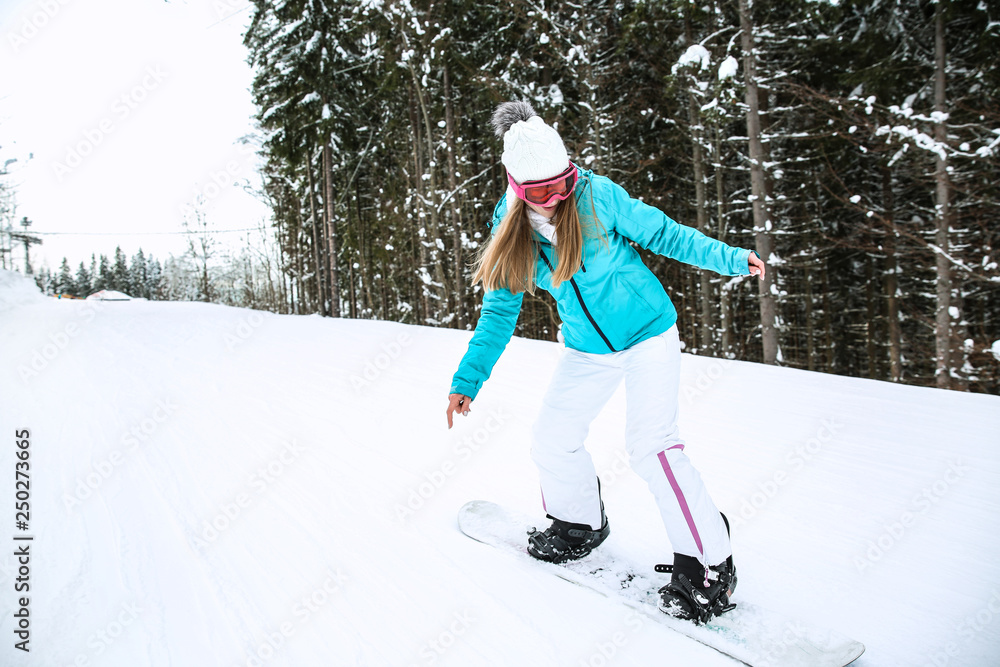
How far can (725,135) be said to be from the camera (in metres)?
12.9

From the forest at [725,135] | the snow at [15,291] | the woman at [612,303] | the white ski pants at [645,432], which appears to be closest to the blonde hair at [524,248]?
the woman at [612,303]

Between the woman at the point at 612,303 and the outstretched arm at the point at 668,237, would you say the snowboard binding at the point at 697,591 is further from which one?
the outstretched arm at the point at 668,237

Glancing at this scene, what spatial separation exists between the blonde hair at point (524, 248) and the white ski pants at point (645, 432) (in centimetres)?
41

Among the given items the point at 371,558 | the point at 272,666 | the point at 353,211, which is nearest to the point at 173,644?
the point at 272,666

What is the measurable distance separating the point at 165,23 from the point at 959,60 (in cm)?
1107

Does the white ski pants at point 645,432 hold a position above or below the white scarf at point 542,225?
below

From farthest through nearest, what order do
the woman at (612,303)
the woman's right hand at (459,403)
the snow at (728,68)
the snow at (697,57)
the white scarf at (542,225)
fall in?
the snow at (697,57)
the snow at (728,68)
the woman's right hand at (459,403)
the white scarf at (542,225)
the woman at (612,303)

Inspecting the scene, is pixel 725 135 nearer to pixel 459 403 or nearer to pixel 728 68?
pixel 728 68

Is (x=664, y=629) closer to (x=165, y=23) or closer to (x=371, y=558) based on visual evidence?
(x=371, y=558)

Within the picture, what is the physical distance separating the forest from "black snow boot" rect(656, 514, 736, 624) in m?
6.40

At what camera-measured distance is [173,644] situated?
Answer: 171cm

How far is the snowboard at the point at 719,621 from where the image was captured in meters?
1.67

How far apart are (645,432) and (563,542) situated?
2.41 feet

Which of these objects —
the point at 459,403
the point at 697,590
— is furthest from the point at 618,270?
the point at 697,590
